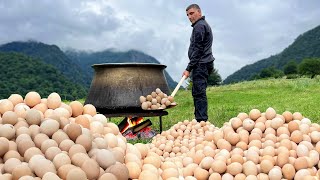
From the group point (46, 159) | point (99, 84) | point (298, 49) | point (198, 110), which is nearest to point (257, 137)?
point (46, 159)

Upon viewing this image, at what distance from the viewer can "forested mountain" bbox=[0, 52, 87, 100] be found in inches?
2099

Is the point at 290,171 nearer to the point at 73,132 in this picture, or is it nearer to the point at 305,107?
the point at 73,132

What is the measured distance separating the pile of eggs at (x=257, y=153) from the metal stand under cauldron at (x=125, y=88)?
11.6 ft

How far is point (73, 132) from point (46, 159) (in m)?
0.29

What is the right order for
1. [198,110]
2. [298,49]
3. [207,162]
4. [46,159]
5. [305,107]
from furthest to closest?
[298,49] → [305,107] → [198,110] → [207,162] → [46,159]

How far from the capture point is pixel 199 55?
24.0ft

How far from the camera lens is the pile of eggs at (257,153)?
303 cm

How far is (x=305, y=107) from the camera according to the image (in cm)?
1358

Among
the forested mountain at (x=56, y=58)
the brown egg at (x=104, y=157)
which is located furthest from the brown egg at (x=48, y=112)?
the forested mountain at (x=56, y=58)

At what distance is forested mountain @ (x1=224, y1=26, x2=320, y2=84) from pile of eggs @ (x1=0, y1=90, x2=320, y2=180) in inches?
4142

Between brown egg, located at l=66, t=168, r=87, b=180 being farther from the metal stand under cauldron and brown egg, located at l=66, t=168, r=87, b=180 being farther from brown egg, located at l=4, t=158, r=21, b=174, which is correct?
the metal stand under cauldron

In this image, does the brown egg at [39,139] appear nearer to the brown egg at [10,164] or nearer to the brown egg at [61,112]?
the brown egg at [10,164]

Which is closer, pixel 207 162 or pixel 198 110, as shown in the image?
pixel 207 162

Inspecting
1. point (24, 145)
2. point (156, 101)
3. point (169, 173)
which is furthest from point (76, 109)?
point (156, 101)
